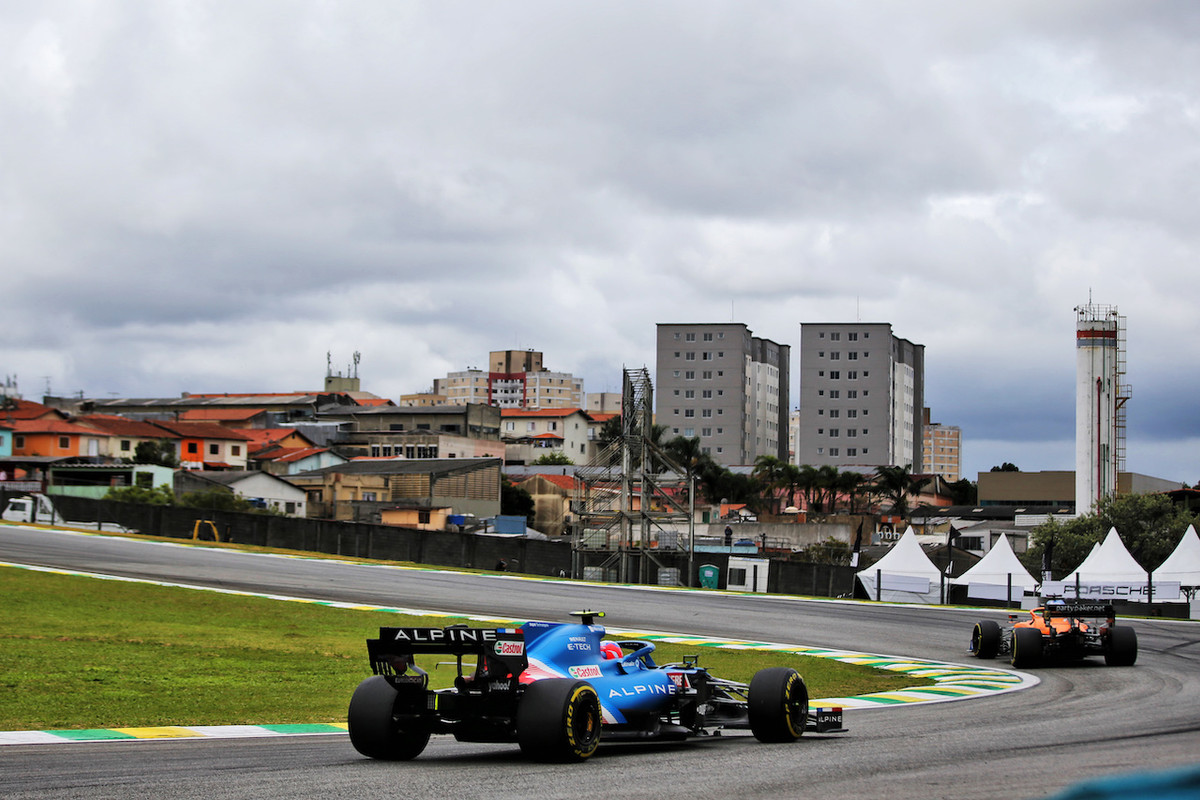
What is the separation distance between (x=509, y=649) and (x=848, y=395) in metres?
154

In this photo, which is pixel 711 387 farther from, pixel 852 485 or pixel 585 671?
pixel 585 671

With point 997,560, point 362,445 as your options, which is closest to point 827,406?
point 362,445

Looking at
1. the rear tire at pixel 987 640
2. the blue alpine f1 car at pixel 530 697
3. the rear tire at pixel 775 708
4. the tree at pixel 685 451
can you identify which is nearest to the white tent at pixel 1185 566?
the rear tire at pixel 987 640

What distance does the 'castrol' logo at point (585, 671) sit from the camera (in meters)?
11.4

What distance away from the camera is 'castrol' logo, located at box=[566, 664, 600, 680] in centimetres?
1135

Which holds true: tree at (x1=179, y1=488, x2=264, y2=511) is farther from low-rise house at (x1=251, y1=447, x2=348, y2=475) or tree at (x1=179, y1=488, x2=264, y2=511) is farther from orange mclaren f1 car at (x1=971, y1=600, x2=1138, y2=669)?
orange mclaren f1 car at (x1=971, y1=600, x2=1138, y2=669)

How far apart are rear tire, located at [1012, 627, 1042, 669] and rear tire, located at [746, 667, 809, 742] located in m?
13.4

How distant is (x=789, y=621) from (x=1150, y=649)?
936 centimetres

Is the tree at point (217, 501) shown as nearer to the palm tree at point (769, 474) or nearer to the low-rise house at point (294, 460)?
the low-rise house at point (294, 460)

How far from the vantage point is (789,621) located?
33.9m

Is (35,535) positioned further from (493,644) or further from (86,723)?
(493,644)

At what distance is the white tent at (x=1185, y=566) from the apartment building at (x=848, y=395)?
107631 mm

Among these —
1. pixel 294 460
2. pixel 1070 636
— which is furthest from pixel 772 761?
pixel 294 460

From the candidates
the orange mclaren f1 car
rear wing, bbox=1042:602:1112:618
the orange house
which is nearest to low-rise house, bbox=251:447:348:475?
the orange house
